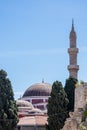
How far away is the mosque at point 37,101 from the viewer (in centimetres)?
5294

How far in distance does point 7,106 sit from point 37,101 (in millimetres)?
24775

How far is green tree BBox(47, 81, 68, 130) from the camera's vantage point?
146 feet

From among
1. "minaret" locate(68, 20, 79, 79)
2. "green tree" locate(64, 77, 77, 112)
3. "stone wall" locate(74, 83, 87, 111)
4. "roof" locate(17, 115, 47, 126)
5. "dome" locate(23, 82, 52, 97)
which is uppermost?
"minaret" locate(68, 20, 79, 79)

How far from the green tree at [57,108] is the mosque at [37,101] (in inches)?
251

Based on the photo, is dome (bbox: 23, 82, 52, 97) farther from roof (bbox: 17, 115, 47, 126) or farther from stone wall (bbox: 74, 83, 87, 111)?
stone wall (bbox: 74, 83, 87, 111)

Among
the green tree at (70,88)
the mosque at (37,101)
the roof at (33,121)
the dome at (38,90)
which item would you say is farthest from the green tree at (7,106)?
the dome at (38,90)

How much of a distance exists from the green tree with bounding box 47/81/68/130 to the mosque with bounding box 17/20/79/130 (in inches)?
251

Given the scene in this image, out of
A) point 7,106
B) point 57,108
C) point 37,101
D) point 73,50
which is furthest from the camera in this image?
point 37,101

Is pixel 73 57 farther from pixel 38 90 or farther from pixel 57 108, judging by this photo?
pixel 38 90

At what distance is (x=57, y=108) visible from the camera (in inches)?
1788

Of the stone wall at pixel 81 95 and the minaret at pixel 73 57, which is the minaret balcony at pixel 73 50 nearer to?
the minaret at pixel 73 57

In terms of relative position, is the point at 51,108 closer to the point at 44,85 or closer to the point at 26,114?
the point at 26,114

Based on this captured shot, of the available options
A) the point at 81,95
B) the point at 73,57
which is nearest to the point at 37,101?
the point at 73,57

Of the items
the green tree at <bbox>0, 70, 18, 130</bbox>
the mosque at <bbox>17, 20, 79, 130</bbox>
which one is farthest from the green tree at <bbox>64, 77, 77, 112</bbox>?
the green tree at <bbox>0, 70, 18, 130</bbox>
